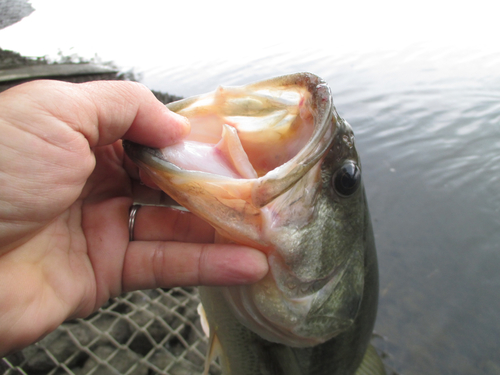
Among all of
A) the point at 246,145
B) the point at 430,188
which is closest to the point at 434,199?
the point at 430,188

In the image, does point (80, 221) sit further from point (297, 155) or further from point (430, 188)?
point (430, 188)

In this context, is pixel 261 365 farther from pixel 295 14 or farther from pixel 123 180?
pixel 295 14

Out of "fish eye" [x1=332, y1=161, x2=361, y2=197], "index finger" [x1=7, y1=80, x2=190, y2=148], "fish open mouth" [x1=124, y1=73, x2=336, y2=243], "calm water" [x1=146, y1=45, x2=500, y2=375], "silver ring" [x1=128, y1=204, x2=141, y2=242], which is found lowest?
"calm water" [x1=146, y1=45, x2=500, y2=375]

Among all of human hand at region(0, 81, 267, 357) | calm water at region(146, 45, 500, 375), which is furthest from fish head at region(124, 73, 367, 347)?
calm water at region(146, 45, 500, 375)

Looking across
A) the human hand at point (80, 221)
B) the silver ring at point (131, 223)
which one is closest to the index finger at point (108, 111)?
the human hand at point (80, 221)

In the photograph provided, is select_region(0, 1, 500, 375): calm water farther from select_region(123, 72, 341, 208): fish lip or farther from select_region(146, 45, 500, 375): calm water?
select_region(123, 72, 341, 208): fish lip

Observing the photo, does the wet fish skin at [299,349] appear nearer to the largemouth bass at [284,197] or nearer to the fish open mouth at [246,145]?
the largemouth bass at [284,197]
